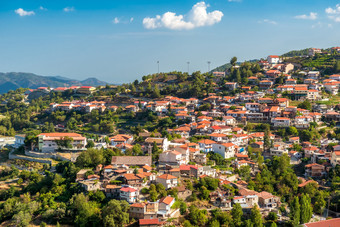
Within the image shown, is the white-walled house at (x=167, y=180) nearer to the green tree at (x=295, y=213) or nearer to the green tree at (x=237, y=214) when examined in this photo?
the green tree at (x=237, y=214)

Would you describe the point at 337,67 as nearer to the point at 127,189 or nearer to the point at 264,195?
the point at 264,195

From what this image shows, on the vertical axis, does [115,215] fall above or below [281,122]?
below

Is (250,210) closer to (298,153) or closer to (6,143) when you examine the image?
(298,153)

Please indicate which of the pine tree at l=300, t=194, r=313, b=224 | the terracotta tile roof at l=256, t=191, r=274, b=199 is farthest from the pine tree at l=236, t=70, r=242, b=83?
the pine tree at l=300, t=194, r=313, b=224

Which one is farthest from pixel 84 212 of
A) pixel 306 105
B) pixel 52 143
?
pixel 306 105

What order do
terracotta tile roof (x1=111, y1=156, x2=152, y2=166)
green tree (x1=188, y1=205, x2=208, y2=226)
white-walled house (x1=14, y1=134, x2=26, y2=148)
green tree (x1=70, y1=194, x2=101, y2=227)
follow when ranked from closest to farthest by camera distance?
green tree (x1=70, y1=194, x2=101, y2=227) < green tree (x1=188, y1=205, x2=208, y2=226) < terracotta tile roof (x1=111, y1=156, x2=152, y2=166) < white-walled house (x1=14, y1=134, x2=26, y2=148)

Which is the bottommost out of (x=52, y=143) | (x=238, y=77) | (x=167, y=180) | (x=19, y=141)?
(x=167, y=180)

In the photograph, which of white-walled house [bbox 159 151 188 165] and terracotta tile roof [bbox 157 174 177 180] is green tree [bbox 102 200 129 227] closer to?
terracotta tile roof [bbox 157 174 177 180]

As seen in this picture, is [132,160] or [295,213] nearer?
[295,213]
